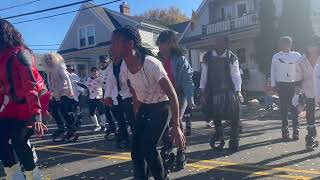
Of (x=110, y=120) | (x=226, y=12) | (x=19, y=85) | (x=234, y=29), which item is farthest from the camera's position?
(x=226, y=12)

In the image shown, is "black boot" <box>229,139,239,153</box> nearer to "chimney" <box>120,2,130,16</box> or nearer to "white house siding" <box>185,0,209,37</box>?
"white house siding" <box>185,0,209,37</box>

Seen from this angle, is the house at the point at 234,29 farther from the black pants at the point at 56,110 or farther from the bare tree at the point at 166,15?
the bare tree at the point at 166,15

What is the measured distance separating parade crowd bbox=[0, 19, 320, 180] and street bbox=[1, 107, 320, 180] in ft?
1.04

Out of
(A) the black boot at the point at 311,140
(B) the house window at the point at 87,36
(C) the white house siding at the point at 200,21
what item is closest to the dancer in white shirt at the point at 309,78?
(A) the black boot at the point at 311,140

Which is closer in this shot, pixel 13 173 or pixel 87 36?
pixel 13 173

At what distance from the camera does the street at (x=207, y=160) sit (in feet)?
19.8

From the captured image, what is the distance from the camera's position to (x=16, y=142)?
465 centimetres

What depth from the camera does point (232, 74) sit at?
752 centimetres

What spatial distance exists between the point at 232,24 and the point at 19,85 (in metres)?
25.6

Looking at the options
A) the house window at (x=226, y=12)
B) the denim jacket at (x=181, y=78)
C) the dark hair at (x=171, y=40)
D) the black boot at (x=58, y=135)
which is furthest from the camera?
the house window at (x=226, y=12)

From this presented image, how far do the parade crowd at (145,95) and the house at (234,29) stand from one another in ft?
57.6

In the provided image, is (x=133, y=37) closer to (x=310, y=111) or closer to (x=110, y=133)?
(x=310, y=111)

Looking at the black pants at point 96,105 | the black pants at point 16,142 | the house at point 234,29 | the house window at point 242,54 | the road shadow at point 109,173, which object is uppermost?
the house at point 234,29

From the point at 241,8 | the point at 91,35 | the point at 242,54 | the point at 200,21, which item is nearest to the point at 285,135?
the point at 242,54
